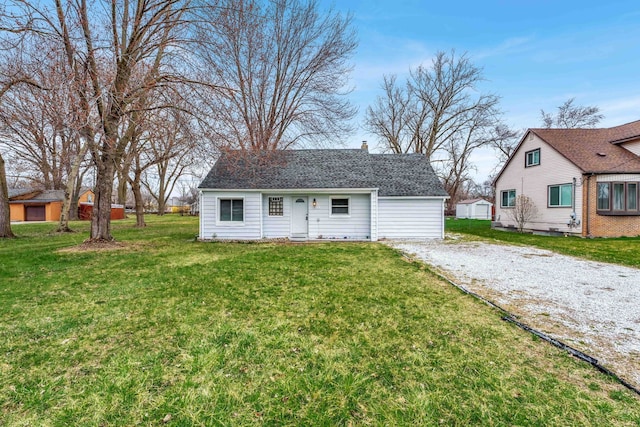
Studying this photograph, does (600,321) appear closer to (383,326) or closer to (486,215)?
(383,326)

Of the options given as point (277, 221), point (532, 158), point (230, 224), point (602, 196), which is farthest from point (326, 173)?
point (602, 196)

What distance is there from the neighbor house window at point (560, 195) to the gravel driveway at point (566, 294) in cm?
705

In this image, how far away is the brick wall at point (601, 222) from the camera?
43.6 ft

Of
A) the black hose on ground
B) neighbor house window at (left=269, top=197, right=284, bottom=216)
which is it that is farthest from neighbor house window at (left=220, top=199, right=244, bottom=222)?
the black hose on ground

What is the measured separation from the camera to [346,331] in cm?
356

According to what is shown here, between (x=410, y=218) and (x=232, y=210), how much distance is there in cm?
781

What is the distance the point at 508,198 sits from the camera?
18688 millimetres

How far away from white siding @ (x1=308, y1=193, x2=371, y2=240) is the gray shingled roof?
68cm

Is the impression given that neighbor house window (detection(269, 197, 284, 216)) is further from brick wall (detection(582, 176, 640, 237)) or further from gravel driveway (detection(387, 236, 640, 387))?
brick wall (detection(582, 176, 640, 237))

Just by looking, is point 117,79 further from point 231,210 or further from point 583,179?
point 583,179

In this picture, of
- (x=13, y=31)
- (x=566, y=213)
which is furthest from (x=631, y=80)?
(x=13, y=31)

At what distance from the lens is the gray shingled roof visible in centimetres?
1269

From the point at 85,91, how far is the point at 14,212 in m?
35.8

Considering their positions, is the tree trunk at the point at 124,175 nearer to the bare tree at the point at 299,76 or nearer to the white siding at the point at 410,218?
the bare tree at the point at 299,76
